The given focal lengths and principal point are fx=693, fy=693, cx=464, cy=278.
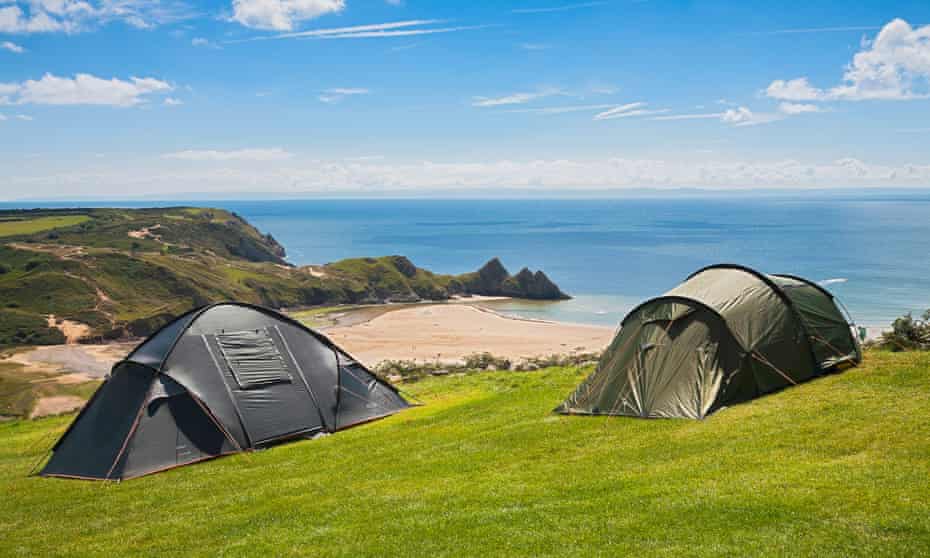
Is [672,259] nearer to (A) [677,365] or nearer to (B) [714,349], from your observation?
(B) [714,349]

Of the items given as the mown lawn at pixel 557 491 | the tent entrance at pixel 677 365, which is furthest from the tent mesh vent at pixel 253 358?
the tent entrance at pixel 677 365

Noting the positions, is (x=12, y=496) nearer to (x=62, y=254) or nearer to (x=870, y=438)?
(x=870, y=438)

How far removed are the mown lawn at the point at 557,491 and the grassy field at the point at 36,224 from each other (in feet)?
378

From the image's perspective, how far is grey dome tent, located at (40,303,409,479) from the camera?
50.5ft

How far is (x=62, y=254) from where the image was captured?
79.9m

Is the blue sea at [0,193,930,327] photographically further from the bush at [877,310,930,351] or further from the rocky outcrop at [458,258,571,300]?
the bush at [877,310,930,351]

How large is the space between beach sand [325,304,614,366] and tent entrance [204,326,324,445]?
2517cm

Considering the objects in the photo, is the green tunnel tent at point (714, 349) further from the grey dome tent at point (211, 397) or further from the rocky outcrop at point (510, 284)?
the rocky outcrop at point (510, 284)

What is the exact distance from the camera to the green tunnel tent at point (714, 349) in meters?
14.9

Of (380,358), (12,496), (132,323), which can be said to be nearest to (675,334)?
(12,496)

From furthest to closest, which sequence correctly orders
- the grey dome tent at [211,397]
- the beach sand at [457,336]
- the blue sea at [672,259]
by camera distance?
the blue sea at [672,259]
the beach sand at [457,336]
the grey dome tent at [211,397]

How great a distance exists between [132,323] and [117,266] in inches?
567

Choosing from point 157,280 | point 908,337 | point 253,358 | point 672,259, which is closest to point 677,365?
point 908,337

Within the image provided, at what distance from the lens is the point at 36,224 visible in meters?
124
